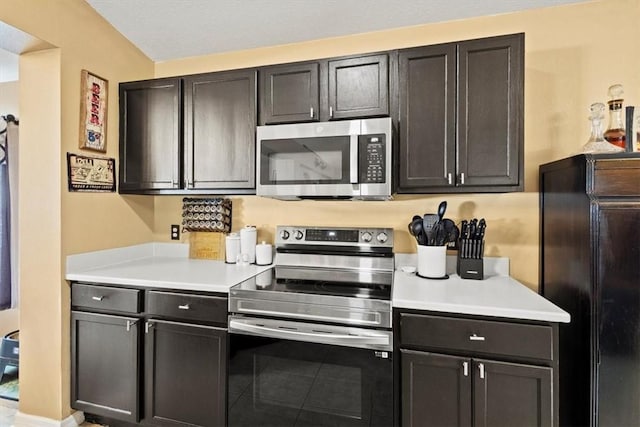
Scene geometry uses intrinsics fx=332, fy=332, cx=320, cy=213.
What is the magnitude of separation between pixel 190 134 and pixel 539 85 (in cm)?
216

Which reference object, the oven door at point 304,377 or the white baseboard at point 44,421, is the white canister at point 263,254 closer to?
the oven door at point 304,377

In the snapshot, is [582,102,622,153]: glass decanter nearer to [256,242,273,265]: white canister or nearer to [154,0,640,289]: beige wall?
[154,0,640,289]: beige wall

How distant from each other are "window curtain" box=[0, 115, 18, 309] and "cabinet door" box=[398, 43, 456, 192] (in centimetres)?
305

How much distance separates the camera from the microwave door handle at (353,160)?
174cm

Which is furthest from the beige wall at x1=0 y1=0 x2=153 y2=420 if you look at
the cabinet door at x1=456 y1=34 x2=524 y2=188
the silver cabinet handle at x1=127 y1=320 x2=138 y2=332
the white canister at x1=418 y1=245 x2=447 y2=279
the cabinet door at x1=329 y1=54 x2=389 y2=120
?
the cabinet door at x1=456 y1=34 x2=524 y2=188

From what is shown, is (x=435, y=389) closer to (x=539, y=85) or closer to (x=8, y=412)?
(x=539, y=85)

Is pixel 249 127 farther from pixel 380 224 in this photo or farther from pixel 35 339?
pixel 35 339

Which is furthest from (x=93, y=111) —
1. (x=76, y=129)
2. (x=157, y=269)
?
(x=157, y=269)

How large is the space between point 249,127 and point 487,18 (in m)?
1.58

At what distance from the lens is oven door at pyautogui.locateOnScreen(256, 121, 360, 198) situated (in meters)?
1.77

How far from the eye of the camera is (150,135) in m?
2.28

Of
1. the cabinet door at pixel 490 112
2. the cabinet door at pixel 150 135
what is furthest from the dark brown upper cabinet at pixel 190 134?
the cabinet door at pixel 490 112

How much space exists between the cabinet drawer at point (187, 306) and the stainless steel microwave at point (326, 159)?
0.65 metres

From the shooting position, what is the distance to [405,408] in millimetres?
1467
